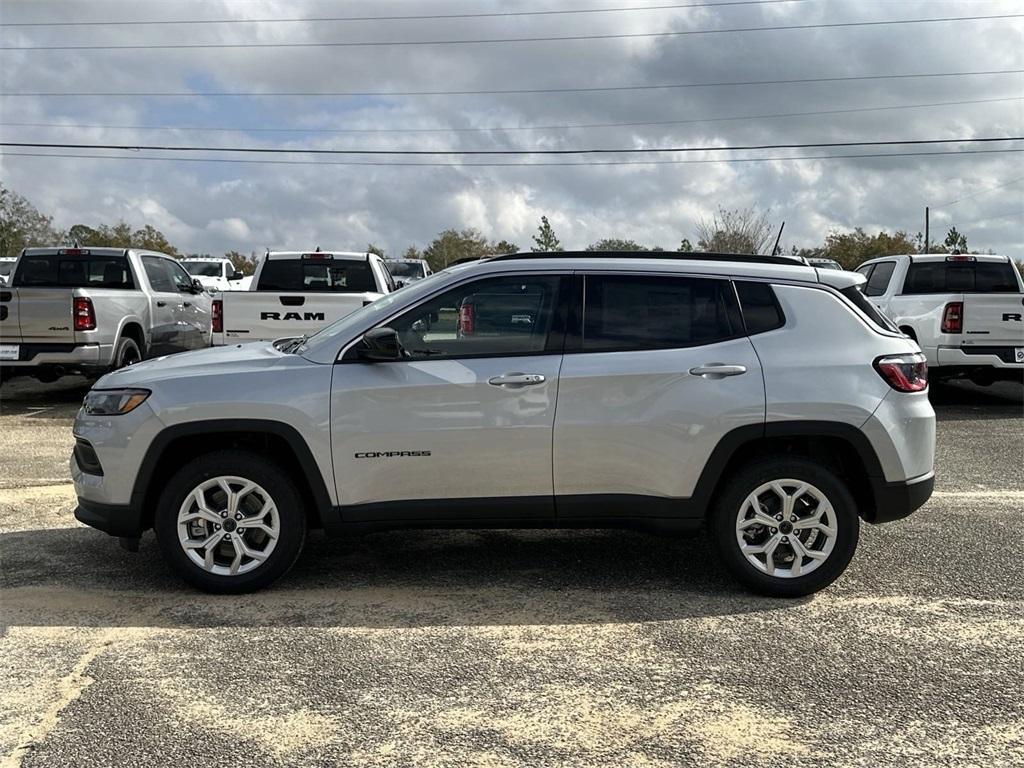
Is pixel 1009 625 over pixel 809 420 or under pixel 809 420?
under

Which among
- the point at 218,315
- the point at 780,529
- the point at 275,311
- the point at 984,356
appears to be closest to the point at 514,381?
the point at 780,529

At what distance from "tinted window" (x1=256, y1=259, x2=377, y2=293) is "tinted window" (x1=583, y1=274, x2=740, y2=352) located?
678 centimetres

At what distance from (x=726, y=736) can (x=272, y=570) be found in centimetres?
247

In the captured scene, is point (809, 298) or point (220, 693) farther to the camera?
point (809, 298)

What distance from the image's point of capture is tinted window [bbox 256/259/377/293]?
11.2 metres

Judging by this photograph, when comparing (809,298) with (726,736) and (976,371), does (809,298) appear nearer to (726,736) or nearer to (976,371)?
(726,736)

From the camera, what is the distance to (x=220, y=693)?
12.4 feet

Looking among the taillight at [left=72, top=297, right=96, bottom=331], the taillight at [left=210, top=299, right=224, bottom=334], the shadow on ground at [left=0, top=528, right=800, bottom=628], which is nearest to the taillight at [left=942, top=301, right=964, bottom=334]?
the shadow on ground at [left=0, top=528, right=800, bottom=628]

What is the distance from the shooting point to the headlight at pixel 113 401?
4.78 m

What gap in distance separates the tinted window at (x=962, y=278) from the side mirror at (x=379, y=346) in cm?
945

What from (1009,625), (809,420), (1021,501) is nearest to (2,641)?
(809,420)

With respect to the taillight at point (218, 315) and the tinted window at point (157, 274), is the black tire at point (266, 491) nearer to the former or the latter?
the taillight at point (218, 315)

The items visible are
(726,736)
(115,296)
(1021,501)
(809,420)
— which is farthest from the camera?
(115,296)

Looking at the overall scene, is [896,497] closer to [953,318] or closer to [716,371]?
[716,371]
